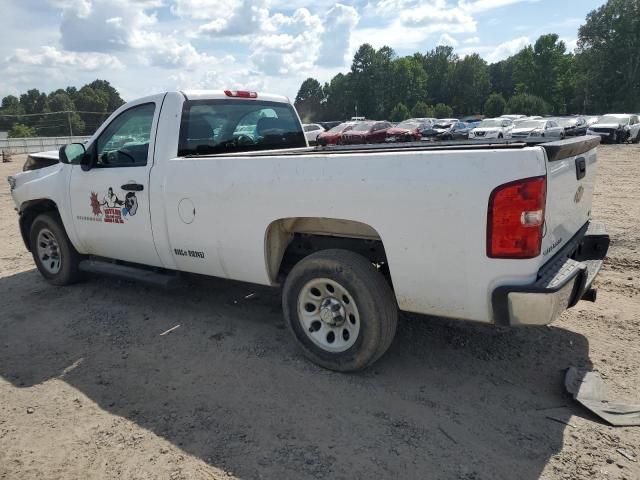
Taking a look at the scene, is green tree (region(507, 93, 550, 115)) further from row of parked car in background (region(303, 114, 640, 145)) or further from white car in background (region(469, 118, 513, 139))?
white car in background (region(469, 118, 513, 139))

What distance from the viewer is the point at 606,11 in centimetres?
7350

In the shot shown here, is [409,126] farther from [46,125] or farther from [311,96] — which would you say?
[311,96]

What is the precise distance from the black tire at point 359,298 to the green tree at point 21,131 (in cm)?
3360

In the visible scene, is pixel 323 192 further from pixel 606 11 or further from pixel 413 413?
pixel 606 11

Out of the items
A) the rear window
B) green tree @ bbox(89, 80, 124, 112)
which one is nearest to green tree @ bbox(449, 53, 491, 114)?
green tree @ bbox(89, 80, 124, 112)

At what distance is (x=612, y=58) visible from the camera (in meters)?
72.9

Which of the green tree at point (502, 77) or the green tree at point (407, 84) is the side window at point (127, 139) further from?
the green tree at point (502, 77)

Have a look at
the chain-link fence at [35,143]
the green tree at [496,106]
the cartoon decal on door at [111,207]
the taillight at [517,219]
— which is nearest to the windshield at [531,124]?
the chain-link fence at [35,143]

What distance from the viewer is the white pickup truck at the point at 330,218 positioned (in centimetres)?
284

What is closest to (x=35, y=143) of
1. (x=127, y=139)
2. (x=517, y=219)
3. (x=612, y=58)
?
(x=127, y=139)

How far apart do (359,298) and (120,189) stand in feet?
8.34

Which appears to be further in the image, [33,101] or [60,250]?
[33,101]

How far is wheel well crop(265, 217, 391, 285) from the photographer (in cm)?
354

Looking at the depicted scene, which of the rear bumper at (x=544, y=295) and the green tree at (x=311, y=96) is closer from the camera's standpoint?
the rear bumper at (x=544, y=295)
